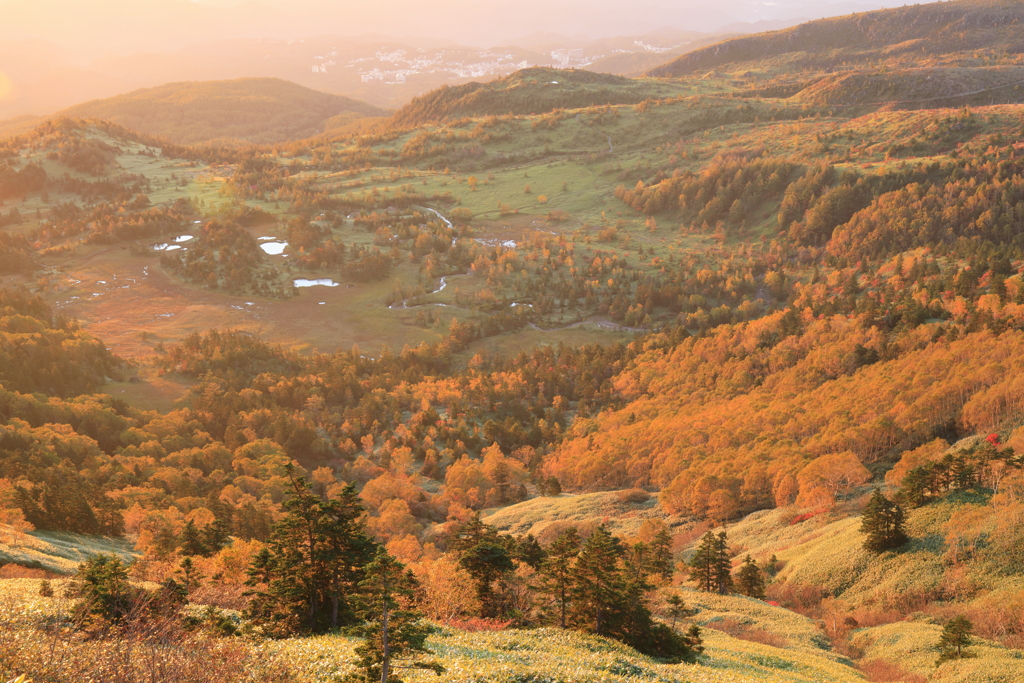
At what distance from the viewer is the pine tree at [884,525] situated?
6856 cm

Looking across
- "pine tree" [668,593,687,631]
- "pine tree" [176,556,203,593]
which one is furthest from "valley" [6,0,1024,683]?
"pine tree" [668,593,687,631]

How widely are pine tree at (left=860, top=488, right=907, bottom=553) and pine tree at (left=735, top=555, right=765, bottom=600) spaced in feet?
43.2

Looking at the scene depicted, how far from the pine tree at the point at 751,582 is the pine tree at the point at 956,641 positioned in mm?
25946

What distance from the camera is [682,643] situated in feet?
164

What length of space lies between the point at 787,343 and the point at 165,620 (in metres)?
162

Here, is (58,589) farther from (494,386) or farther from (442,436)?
(494,386)

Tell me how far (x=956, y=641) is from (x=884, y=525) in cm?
2156

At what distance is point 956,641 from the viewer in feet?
160

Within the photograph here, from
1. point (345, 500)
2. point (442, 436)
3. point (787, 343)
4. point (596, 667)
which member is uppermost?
point (345, 500)

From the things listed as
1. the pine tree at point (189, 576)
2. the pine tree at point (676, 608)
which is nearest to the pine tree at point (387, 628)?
the pine tree at point (189, 576)

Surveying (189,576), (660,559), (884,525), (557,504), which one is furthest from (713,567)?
(189,576)

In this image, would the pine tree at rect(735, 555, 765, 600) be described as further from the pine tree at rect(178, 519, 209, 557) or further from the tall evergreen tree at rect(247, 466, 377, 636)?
the pine tree at rect(178, 519, 209, 557)

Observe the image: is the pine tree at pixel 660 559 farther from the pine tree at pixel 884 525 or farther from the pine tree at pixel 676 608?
the pine tree at pixel 884 525

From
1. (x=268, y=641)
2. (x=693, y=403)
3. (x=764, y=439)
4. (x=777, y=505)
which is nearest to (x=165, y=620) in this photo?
(x=268, y=641)
